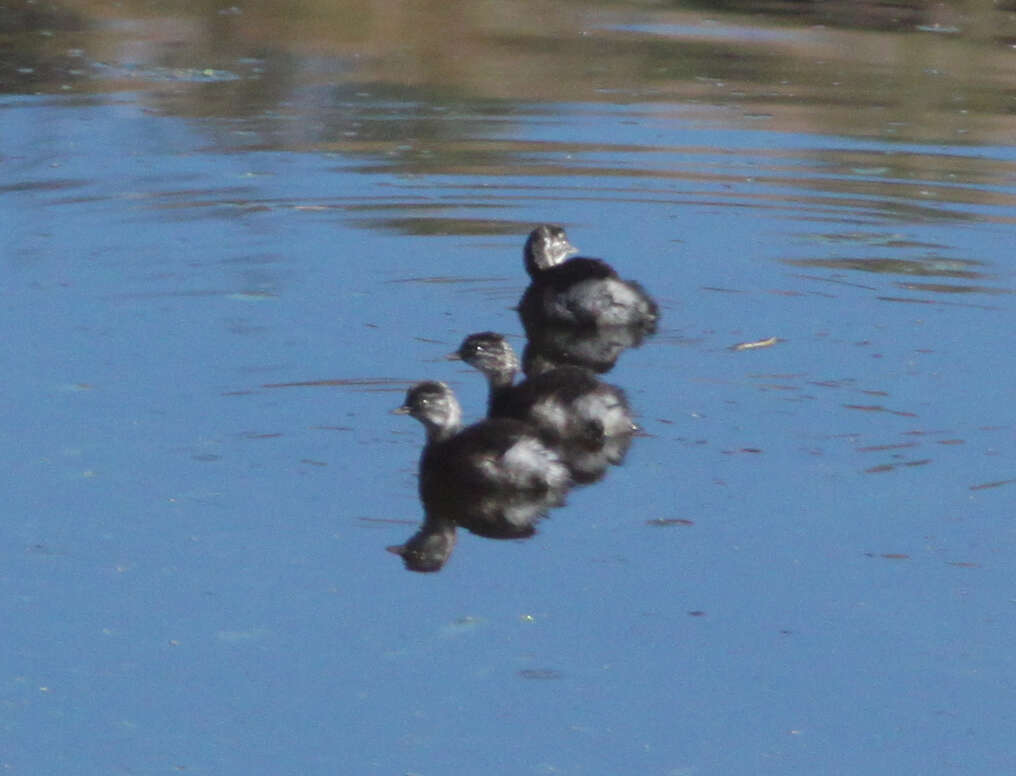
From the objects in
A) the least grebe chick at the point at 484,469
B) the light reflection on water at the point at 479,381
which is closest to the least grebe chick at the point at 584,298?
the light reflection on water at the point at 479,381

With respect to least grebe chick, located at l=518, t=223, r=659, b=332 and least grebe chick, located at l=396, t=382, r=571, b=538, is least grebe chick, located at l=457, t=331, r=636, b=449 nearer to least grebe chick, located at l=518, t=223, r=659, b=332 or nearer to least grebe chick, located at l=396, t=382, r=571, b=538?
least grebe chick, located at l=396, t=382, r=571, b=538

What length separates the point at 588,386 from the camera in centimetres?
696

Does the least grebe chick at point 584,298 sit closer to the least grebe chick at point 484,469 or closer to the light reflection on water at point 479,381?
the light reflection on water at point 479,381

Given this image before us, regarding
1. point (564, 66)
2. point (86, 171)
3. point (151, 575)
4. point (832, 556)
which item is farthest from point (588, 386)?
point (564, 66)

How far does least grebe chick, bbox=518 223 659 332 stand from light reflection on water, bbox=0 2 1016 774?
15 centimetres

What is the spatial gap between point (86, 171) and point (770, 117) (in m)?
4.96

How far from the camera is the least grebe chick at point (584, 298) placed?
848 centimetres

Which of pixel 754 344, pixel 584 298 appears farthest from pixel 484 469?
pixel 584 298

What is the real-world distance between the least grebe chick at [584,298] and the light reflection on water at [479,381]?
0.50 ft

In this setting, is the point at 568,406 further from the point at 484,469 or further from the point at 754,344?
the point at 754,344

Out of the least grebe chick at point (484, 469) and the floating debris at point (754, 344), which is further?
the floating debris at point (754, 344)

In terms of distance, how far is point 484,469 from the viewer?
256 inches

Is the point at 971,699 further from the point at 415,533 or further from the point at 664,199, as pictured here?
the point at 664,199

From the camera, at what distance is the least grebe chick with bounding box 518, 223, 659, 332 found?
8477 mm
